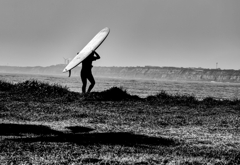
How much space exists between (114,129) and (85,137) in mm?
1746

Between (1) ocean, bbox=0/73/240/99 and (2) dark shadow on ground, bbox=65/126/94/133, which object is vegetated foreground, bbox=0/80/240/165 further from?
(1) ocean, bbox=0/73/240/99

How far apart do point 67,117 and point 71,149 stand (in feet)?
18.7

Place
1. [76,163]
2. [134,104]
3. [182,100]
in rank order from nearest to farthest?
1. [76,163]
2. [134,104]
3. [182,100]

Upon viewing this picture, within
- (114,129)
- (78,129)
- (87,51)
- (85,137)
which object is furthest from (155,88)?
(85,137)

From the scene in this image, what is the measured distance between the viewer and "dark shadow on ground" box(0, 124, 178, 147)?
25.0ft

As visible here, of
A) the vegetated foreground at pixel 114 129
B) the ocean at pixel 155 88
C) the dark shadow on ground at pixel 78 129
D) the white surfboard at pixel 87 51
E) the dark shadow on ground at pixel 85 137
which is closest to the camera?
the vegetated foreground at pixel 114 129

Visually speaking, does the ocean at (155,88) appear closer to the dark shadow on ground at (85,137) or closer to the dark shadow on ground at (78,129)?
the dark shadow on ground at (78,129)

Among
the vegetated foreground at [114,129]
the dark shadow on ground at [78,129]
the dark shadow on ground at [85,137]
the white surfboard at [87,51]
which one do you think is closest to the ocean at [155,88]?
the white surfboard at [87,51]

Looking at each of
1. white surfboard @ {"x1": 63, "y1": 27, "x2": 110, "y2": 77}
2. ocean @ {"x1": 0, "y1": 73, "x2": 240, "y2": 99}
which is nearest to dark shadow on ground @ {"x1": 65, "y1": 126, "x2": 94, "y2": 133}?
white surfboard @ {"x1": 63, "y1": 27, "x2": 110, "y2": 77}

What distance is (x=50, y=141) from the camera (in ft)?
24.7

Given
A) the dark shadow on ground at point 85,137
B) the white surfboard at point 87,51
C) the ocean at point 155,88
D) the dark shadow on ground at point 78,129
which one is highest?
the white surfboard at point 87,51

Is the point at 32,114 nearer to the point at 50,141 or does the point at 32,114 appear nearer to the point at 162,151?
the point at 50,141

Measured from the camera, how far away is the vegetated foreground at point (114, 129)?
20.6 ft

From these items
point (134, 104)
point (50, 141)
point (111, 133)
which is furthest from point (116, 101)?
point (50, 141)
